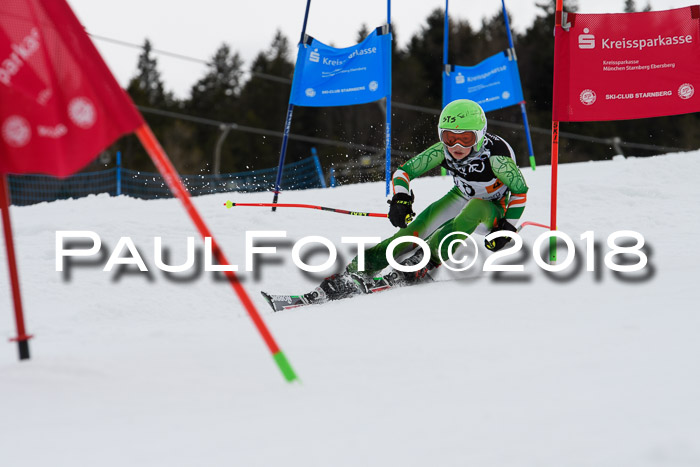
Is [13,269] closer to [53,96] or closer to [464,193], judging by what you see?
[53,96]

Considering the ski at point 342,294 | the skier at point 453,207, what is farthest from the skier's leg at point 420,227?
the ski at point 342,294

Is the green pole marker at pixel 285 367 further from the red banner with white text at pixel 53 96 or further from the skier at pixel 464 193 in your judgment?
the skier at pixel 464 193

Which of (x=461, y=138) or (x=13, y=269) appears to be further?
(x=461, y=138)

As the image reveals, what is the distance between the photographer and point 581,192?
8.30m

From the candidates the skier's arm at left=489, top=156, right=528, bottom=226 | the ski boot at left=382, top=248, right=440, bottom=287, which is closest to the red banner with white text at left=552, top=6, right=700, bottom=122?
the skier's arm at left=489, top=156, right=528, bottom=226

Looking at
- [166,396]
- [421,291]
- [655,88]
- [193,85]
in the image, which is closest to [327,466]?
[166,396]

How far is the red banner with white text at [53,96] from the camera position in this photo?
223 centimetres

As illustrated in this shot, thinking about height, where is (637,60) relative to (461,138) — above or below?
above

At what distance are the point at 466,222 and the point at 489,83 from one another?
6.09 metres

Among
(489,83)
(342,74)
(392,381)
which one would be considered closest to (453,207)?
(392,381)

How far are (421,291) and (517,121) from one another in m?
30.7

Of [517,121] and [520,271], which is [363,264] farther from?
[517,121]

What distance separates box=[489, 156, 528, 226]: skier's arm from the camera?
4.71 meters

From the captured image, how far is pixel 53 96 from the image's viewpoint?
2254 millimetres
